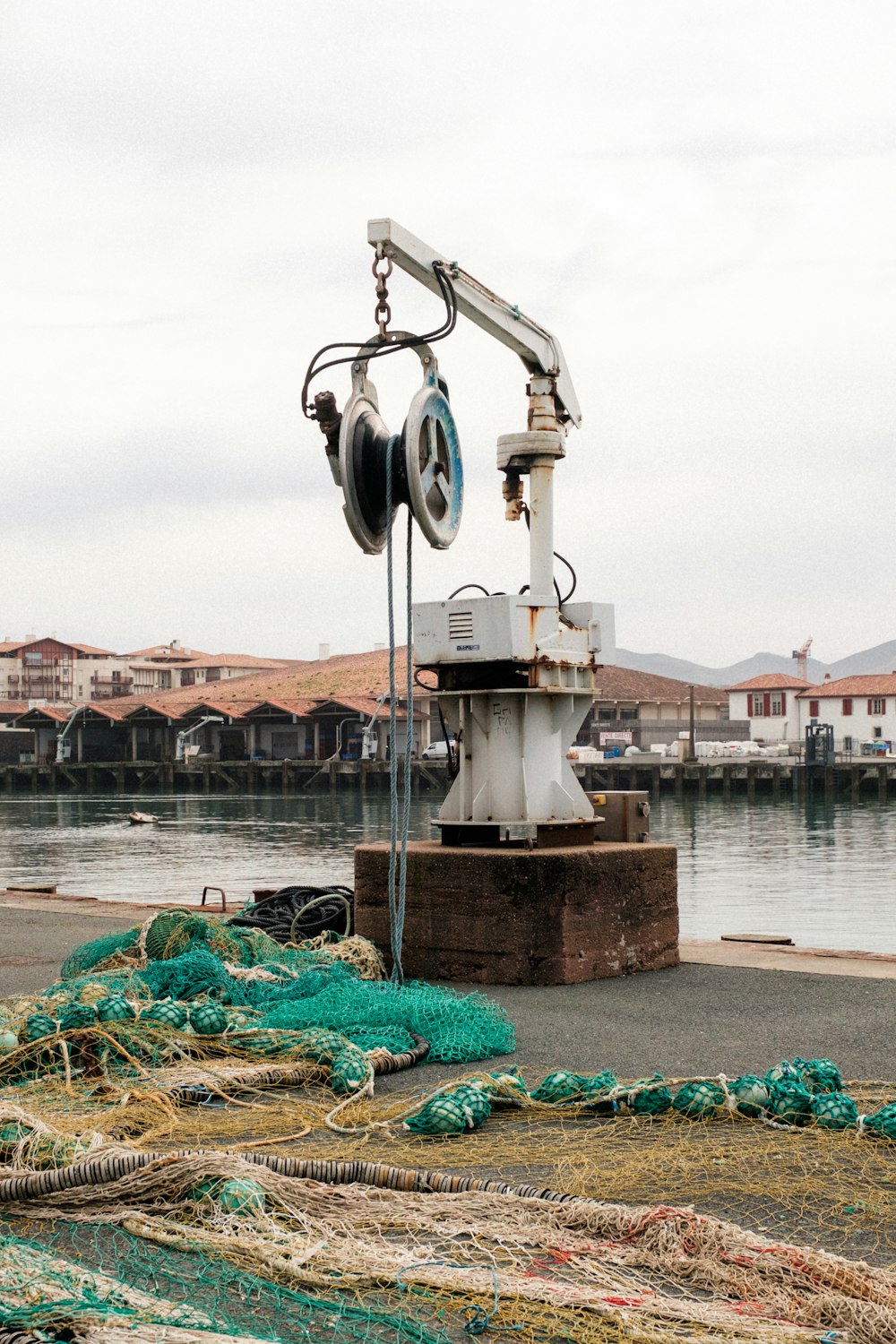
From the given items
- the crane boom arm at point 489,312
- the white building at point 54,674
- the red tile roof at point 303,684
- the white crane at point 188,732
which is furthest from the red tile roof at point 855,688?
the crane boom arm at point 489,312

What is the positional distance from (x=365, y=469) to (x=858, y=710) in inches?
3349

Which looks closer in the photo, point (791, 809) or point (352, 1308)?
point (352, 1308)

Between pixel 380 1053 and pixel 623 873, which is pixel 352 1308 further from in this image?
Answer: pixel 623 873

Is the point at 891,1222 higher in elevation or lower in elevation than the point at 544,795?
lower

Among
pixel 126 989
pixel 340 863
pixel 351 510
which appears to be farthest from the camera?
pixel 340 863

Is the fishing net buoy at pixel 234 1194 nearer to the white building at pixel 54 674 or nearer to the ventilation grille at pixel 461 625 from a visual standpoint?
the ventilation grille at pixel 461 625

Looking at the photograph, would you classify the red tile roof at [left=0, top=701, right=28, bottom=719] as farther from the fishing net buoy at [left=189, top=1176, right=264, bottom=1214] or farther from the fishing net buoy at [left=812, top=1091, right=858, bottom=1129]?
the fishing net buoy at [left=189, top=1176, right=264, bottom=1214]

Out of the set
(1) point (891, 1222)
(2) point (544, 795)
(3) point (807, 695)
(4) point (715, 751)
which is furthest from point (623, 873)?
(3) point (807, 695)

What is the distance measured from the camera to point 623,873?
8.07 metres

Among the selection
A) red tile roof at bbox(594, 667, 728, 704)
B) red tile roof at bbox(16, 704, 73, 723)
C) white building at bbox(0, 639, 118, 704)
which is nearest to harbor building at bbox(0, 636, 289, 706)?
white building at bbox(0, 639, 118, 704)

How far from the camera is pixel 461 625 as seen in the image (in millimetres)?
8477

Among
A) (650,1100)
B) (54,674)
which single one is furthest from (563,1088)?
(54,674)

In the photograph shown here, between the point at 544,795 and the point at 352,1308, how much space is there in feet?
18.4

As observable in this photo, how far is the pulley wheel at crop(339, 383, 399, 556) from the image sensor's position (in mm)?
7242
